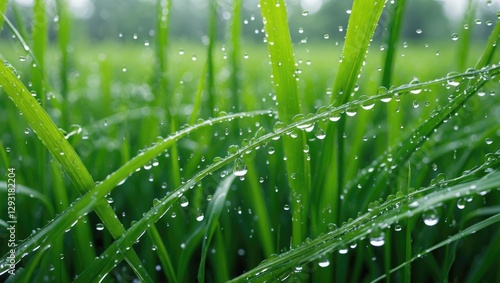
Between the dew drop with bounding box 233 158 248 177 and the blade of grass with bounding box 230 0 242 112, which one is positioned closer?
the dew drop with bounding box 233 158 248 177

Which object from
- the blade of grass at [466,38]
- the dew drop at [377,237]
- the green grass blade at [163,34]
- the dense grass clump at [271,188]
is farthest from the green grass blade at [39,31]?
the blade of grass at [466,38]

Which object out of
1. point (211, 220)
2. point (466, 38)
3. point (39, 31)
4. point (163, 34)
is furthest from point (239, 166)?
point (466, 38)

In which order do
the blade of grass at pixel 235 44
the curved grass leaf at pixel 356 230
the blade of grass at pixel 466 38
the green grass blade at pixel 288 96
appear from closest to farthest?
the curved grass leaf at pixel 356 230 < the green grass blade at pixel 288 96 < the blade of grass at pixel 235 44 < the blade of grass at pixel 466 38

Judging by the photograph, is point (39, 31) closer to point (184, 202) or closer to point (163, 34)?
point (163, 34)

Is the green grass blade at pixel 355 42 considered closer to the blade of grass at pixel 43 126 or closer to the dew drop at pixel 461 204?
Answer: the dew drop at pixel 461 204

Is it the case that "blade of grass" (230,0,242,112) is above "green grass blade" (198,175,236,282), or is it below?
above

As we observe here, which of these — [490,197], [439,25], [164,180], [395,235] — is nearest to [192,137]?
[164,180]

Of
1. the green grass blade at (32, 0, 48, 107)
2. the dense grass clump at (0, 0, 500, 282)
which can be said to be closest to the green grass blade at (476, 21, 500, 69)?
the dense grass clump at (0, 0, 500, 282)

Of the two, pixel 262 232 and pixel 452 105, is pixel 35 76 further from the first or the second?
pixel 452 105

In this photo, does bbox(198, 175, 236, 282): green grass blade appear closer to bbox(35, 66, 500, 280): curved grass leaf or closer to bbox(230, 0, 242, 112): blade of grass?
bbox(35, 66, 500, 280): curved grass leaf
